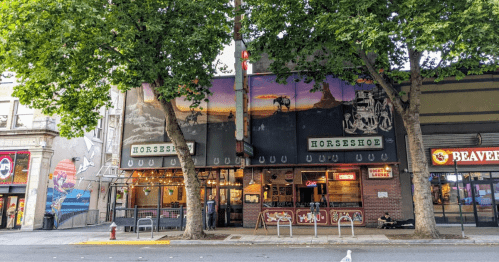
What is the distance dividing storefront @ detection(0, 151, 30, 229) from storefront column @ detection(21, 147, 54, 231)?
73 cm

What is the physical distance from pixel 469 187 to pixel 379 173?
460 cm

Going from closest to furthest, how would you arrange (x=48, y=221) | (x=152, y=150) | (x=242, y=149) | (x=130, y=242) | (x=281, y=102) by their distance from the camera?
(x=130, y=242) < (x=242, y=149) < (x=281, y=102) < (x=152, y=150) < (x=48, y=221)

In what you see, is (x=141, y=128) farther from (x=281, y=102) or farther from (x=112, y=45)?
(x=281, y=102)

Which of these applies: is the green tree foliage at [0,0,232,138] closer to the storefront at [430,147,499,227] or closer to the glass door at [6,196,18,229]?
the glass door at [6,196,18,229]

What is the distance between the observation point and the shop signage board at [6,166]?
20578mm

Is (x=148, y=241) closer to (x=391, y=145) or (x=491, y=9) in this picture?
(x=391, y=145)

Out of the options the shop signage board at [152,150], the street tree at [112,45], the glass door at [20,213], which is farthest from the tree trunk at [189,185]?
→ the glass door at [20,213]

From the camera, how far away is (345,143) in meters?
16.6

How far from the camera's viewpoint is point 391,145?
53.6ft

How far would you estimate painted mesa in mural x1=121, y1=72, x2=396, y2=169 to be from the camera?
55.1ft

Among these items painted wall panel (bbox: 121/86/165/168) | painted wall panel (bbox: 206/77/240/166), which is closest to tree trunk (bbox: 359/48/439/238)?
painted wall panel (bbox: 206/77/240/166)

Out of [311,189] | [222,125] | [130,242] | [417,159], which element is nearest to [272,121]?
[222,125]

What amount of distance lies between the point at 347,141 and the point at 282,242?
22.2 ft

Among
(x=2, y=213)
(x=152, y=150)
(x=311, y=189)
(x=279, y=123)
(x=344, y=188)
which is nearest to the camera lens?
(x=344, y=188)
